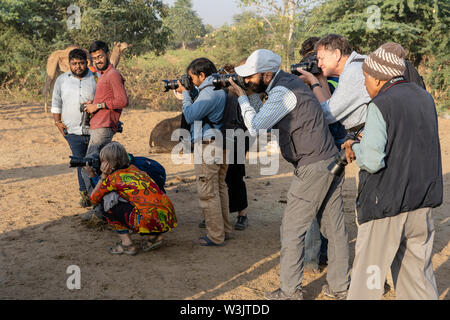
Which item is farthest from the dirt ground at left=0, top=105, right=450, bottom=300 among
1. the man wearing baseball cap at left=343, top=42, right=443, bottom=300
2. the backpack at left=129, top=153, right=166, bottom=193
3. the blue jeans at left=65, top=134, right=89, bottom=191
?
the man wearing baseball cap at left=343, top=42, right=443, bottom=300

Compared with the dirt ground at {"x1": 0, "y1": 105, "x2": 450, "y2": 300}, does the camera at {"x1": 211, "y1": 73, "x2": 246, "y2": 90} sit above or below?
above

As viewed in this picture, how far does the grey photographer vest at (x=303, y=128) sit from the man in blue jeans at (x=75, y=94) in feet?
9.23

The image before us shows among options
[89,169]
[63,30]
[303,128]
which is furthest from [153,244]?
[63,30]

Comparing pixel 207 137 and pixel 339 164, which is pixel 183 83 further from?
pixel 339 164

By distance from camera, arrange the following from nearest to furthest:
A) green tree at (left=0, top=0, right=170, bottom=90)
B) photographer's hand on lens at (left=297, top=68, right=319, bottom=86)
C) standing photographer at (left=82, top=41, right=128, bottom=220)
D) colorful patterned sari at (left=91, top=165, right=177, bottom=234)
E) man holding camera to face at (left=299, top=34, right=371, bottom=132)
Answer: man holding camera to face at (left=299, top=34, right=371, bottom=132), photographer's hand on lens at (left=297, top=68, right=319, bottom=86), colorful patterned sari at (left=91, top=165, right=177, bottom=234), standing photographer at (left=82, top=41, right=128, bottom=220), green tree at (left=0, top=0, right=170, bottom=90)

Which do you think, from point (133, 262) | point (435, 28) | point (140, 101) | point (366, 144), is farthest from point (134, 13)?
point (366, 144)

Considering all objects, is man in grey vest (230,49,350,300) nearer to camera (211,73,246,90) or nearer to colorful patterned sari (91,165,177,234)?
camera (211,73,246,90)

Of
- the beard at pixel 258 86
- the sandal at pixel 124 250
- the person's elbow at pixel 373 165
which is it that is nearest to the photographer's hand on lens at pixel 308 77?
the beard at pixel 258 86

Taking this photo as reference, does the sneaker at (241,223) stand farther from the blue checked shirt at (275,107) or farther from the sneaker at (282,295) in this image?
the blue checked shirt at (275,107)

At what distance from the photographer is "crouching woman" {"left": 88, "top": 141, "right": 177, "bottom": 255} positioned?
4086 millimetres

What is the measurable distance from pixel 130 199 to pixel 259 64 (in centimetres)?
170

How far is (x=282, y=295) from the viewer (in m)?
3.38

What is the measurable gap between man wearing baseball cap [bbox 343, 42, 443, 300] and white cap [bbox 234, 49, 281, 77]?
0.75m

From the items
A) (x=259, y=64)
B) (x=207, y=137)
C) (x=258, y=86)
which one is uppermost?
(x=259, y=64)
